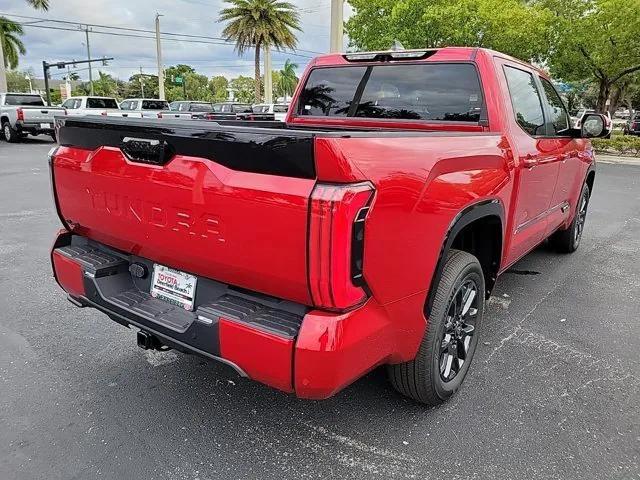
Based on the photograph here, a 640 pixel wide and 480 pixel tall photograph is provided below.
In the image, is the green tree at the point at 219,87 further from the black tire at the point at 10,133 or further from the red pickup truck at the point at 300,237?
the red pickup truck at the point at 300,237

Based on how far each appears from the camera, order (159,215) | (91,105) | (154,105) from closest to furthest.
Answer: (159,215), (91,105), (154,105)

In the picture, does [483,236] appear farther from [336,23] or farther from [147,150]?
[336,23]

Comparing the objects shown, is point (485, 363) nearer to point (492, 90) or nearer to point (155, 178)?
point (492, 90)

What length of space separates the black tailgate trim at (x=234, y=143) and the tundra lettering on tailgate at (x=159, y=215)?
24 centimetres

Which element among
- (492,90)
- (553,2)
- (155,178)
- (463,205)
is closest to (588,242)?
(492,90)

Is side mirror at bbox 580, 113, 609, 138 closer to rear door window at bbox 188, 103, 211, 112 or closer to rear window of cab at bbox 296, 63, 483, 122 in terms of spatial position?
rear window of cab at bbox 296, 63, 483, 122

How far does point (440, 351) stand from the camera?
8.78 feet

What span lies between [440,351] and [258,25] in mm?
34646

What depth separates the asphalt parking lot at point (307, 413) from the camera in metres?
2.34

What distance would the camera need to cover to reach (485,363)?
10.9 ft

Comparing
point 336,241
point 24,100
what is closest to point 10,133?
point 24,100

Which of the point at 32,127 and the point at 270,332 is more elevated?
the point at 270,332

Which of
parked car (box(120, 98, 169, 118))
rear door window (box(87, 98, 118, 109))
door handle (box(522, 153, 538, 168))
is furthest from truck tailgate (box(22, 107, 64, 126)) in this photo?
door handle (box(522, 153, 538, 168))

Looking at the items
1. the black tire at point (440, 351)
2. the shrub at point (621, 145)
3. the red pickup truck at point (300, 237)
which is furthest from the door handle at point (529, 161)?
the shrub at point (621, 145)
